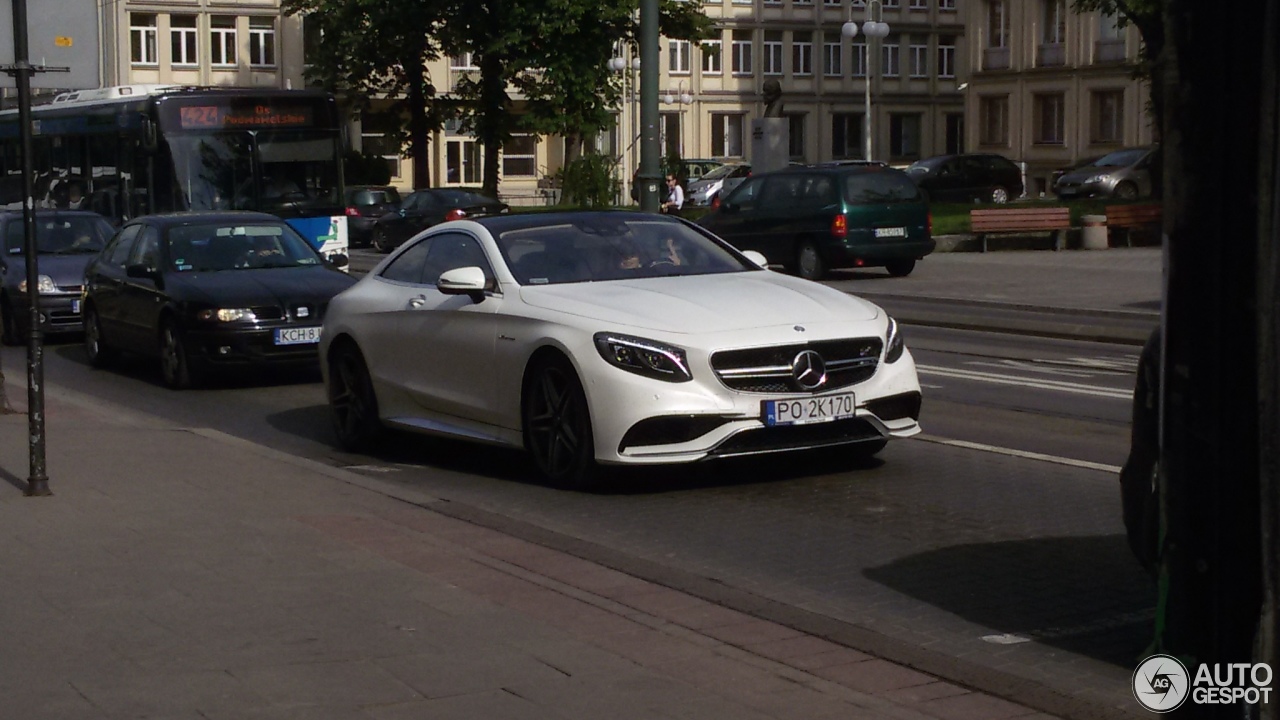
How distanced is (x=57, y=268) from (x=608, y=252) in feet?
38.4

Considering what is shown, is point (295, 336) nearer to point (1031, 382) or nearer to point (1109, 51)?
point (1031, 382)

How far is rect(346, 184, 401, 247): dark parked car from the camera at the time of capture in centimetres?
4409

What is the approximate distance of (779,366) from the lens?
341 inches

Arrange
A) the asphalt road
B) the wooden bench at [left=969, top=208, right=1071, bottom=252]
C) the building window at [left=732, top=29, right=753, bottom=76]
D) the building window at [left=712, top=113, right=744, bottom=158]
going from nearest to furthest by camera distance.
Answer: the asphalt road
the wooden bench at [left=969, top=208, right=1071, bottom=252]
the building window at [left=712, top=113, right=744, bottom=158]
the building window at [left=732, top=29, right=753, bottom=76]

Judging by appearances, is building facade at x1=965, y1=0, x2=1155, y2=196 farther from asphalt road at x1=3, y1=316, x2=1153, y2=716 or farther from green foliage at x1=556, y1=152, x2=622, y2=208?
asphalt road at x1=3, y1=316, x2=1153, y2=716

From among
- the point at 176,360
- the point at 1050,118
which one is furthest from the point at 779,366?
the point at 1050,118

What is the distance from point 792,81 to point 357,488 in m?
79.1

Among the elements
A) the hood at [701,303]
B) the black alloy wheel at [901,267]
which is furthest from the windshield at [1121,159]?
the hood at [701,303]

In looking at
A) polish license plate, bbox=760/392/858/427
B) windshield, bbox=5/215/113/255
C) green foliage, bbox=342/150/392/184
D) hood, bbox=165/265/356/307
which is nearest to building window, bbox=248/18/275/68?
green foliage, bbox=342/150/392/184

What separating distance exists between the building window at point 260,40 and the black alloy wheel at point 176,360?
200 feet

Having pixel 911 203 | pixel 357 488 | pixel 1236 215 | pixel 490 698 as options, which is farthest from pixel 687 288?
pixel 911 203

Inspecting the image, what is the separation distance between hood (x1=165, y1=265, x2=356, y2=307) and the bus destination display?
6901mm

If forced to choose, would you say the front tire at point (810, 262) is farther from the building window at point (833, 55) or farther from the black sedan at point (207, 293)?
the building window at point (833, 55)

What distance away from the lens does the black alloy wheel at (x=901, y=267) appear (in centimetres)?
2820
